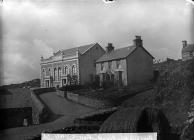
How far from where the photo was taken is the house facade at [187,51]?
11.9 ft

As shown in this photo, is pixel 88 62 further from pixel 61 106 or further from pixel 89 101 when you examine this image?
pixel 61 106

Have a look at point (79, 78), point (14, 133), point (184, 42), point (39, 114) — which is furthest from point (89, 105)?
point (184, 42)

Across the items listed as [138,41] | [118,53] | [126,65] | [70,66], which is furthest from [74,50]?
[138,41]

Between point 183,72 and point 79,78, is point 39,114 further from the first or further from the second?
point 183,72

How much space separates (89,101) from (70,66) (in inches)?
17.2

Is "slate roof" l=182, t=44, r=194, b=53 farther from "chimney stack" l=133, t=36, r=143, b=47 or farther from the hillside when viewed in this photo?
"chimney stack" l=133, t=36, r=143, b=47

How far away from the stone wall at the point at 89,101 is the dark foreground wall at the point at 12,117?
0.49 m

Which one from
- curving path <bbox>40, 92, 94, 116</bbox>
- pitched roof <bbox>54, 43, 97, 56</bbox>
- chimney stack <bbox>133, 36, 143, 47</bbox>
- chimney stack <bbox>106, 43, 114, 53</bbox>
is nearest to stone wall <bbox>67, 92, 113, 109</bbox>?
curving path <bbox>40, 92, 94, 116</bbox>

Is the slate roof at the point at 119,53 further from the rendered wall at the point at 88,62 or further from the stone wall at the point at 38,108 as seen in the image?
the stone wall at the point at 38,108

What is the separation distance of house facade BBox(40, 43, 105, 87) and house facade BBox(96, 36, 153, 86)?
9 cm

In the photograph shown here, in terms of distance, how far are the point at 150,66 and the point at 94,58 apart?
1.99ft

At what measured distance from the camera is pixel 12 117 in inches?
157

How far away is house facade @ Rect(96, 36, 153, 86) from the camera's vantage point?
378 centimetres

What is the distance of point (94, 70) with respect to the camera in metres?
3.93
